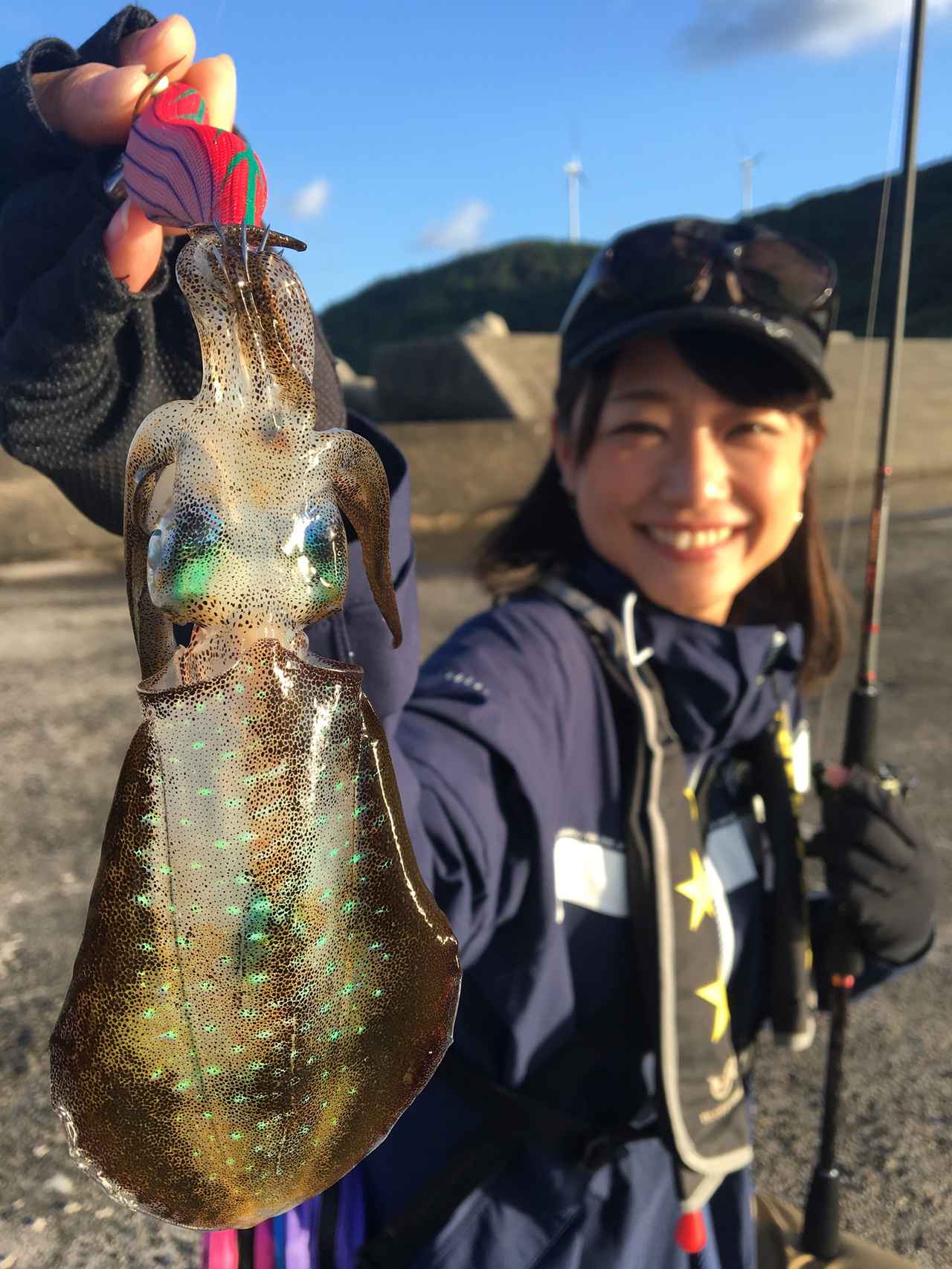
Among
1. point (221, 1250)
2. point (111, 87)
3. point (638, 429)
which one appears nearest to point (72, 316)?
point (111, 87)

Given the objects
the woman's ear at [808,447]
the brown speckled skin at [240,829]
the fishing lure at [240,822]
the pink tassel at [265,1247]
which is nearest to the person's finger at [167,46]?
the fishing lure at [240,822]

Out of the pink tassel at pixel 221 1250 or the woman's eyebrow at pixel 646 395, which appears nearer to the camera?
the pink tassel at pixel 221 1250

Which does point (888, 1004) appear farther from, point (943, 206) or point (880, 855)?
point (943, 206)

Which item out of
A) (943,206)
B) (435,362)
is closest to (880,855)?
(435,362)

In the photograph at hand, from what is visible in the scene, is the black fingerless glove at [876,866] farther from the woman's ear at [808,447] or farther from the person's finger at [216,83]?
the person's finger at [216,83]

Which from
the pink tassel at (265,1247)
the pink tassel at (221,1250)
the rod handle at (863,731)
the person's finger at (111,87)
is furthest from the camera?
the rod handle at (863,731)

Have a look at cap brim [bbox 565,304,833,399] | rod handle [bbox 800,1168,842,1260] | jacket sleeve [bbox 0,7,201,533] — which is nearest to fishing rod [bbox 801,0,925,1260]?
rod handle [bbox 800,1168,842,1260]
